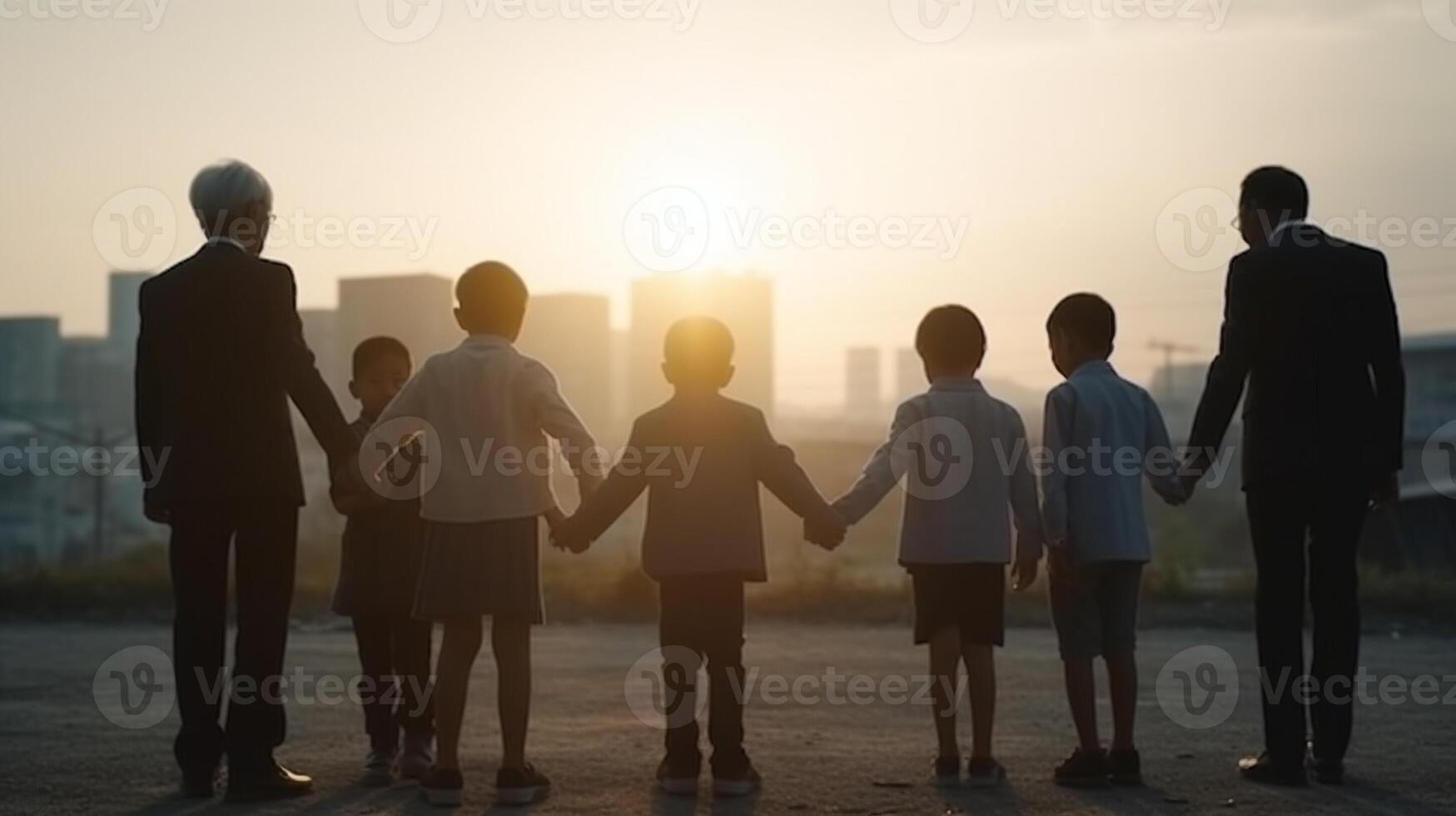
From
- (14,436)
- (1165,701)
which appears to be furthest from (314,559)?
(14,436)

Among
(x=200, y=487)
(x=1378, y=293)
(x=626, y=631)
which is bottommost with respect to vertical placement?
(x=626, y=631)

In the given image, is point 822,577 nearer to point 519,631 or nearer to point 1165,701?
point 1165,701

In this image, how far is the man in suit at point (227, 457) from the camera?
6.46 meters

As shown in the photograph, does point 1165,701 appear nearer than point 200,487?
No

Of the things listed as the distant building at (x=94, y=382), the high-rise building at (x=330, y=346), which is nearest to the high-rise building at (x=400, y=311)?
the high-rise building at (x=330, y=346)

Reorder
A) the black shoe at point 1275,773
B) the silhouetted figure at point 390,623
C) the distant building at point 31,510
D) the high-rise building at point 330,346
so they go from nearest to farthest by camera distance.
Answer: the black shoe at point 1275,773
the silhouetted figure at point 390,623
the high-rise building at point 330,346
the distant building at point 31,510

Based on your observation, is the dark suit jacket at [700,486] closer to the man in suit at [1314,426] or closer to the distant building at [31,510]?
the man in suit at [1314,426]

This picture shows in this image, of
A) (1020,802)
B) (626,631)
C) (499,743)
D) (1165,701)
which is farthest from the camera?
(626,631)

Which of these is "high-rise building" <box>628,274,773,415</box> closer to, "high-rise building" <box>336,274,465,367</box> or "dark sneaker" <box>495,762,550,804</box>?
"high-rise building" <box>336,274,465,367</box>

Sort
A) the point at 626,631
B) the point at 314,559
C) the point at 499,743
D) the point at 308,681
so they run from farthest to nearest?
the point at 314,559 < the point at 626,631 < the point at 308,681 < the point at 499,743

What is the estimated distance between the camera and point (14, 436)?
Result: 56.6 meters

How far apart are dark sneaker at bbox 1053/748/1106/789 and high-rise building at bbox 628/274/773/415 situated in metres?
34.2

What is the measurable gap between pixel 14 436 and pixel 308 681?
160ft

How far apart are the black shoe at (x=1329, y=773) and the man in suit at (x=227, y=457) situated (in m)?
3.78
